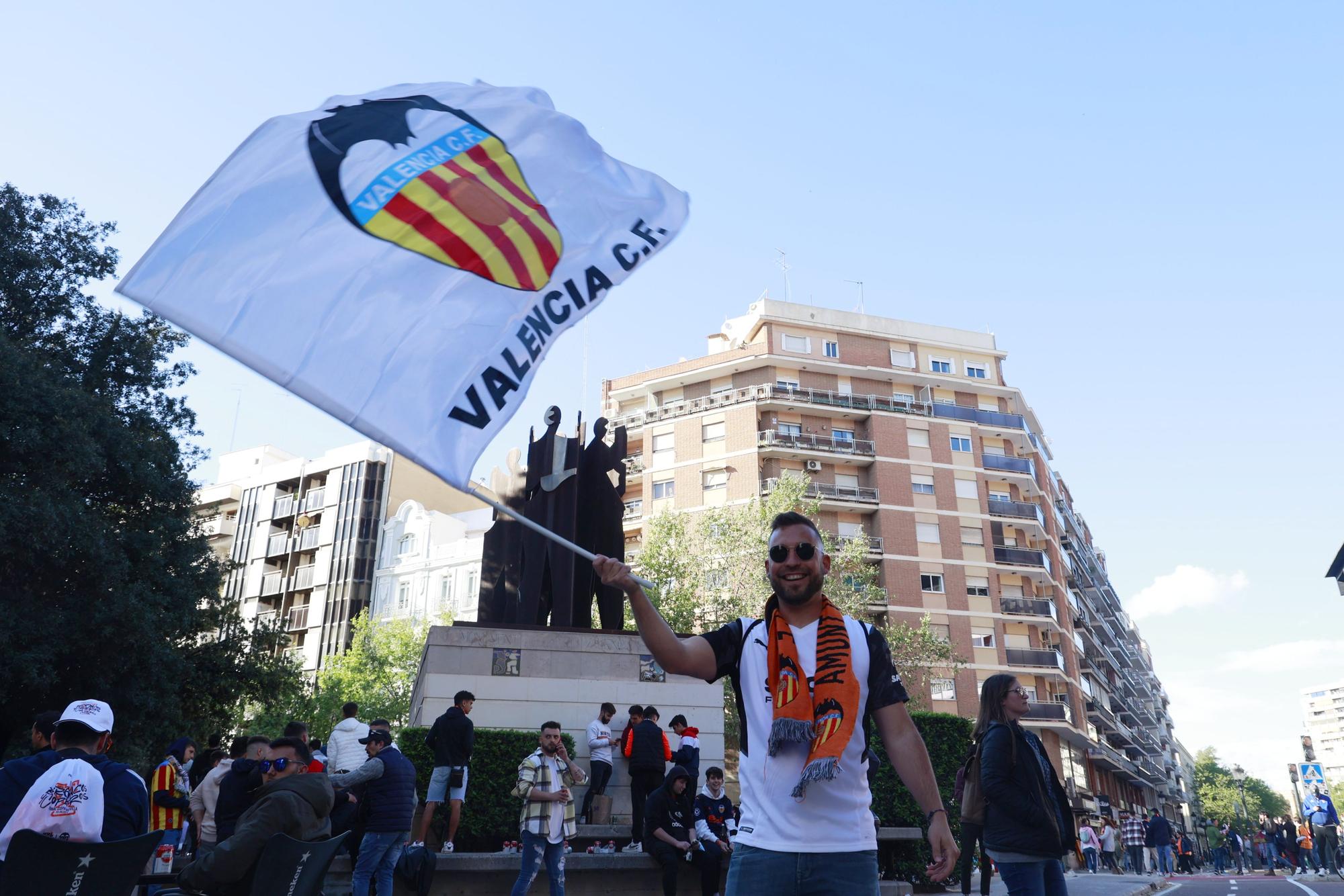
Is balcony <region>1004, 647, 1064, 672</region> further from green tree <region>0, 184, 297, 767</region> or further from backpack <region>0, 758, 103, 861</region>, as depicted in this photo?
backpack <region>0, 758, 103, 861</region>

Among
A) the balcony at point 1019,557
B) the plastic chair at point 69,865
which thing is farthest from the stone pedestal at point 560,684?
the balcony at point 1019,557

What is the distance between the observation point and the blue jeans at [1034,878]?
5.78 meters

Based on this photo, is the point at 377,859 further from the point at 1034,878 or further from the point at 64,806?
the point at 1034,878

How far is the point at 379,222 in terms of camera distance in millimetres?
5285

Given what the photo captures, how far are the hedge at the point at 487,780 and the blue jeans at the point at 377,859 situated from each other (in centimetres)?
226

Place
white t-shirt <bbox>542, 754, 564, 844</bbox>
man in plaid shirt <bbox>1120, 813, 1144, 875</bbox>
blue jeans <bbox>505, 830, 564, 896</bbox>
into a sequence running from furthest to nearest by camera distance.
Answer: man in plaid shirt <bbox>1120, 813, 1144, 875</bbox> < white t-shirt <bbox>542, 754, 564, 844</bbox> < blue jeans <bbox>505, 830, 564, 896</bbox>

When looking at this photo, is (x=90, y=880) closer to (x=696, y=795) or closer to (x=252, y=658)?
(x=696, y=795)

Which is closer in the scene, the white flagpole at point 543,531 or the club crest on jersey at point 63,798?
the white flagpole at point 543,531

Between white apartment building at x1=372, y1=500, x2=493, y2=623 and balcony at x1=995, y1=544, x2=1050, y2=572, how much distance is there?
96.5 ft

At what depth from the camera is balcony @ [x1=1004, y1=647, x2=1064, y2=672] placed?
56.0m

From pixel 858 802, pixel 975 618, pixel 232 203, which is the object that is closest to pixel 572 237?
pixel 232 203

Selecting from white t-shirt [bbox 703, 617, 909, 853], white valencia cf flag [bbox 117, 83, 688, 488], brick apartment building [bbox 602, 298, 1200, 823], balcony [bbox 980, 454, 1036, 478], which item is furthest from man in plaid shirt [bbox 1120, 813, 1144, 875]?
balcony [bbox 980, 454, 1036, 478]

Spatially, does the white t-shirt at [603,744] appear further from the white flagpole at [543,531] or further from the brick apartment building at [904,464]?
the brick apartment building at [904,464]

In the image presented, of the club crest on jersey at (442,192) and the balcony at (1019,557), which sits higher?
the balcony at (1019,557)
